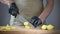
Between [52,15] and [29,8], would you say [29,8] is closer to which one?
[29,8]

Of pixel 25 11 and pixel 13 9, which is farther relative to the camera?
pixel 25 11

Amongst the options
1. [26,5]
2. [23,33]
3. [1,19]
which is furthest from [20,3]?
[23,33]

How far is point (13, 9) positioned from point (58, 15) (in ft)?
1.03

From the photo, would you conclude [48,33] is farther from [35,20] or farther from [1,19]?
[1,19]

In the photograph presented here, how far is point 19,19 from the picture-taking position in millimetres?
563

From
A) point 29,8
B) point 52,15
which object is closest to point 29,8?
point 29,8

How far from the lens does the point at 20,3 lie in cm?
57

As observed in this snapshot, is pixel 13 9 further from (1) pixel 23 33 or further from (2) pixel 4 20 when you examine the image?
(2) pixel 4 20

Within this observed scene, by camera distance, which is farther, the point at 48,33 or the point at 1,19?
Result: the point at 1,19

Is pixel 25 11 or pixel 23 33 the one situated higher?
pixel 25 11

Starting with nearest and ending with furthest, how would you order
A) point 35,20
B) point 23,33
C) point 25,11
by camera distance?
1. point 23,33
2. point 35,20
3. point 25,11

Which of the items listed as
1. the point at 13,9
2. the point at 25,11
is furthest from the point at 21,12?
the point at 13,9

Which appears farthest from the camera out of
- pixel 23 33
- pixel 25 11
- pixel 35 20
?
pixel 25 11

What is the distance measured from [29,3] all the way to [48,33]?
263mm
